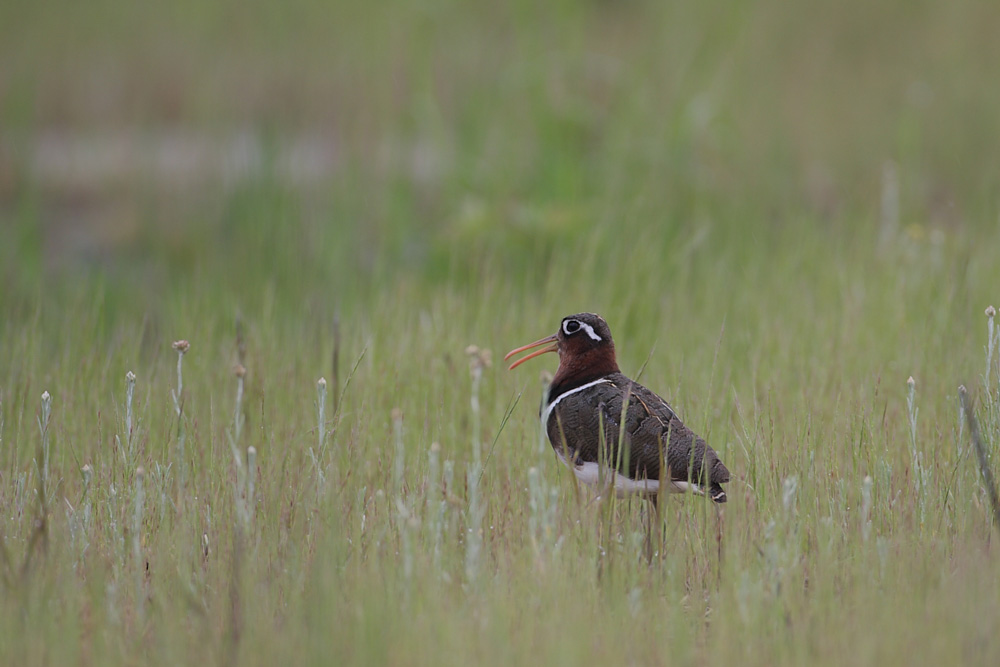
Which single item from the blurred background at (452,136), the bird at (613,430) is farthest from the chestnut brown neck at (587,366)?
the blurred background at (452,136)

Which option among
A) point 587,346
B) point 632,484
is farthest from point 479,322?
point 632,484

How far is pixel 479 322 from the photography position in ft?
15.6

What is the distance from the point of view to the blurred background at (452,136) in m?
6.25

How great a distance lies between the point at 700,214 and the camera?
6418 mm

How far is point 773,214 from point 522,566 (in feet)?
15.7

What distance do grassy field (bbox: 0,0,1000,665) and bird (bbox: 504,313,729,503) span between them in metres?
0.13

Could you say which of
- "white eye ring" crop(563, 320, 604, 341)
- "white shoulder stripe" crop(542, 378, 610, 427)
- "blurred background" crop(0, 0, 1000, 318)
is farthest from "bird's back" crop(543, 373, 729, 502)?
"blurred background" crop(0, 0, 1000, 318)

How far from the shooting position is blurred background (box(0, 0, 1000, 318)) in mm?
6254

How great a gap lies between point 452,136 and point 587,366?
14.2 feet

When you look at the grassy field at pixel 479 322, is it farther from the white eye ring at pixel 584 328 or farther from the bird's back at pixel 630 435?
the white eye ring at pixel 584 328

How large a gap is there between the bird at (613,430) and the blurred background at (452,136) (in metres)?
1.50

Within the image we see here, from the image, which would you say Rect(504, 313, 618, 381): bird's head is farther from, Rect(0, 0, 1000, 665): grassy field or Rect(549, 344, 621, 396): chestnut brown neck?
Rect(0, 0, 1000, 665): grassy field

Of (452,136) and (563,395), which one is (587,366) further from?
(452,136)

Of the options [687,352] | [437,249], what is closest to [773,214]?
[437,249]
